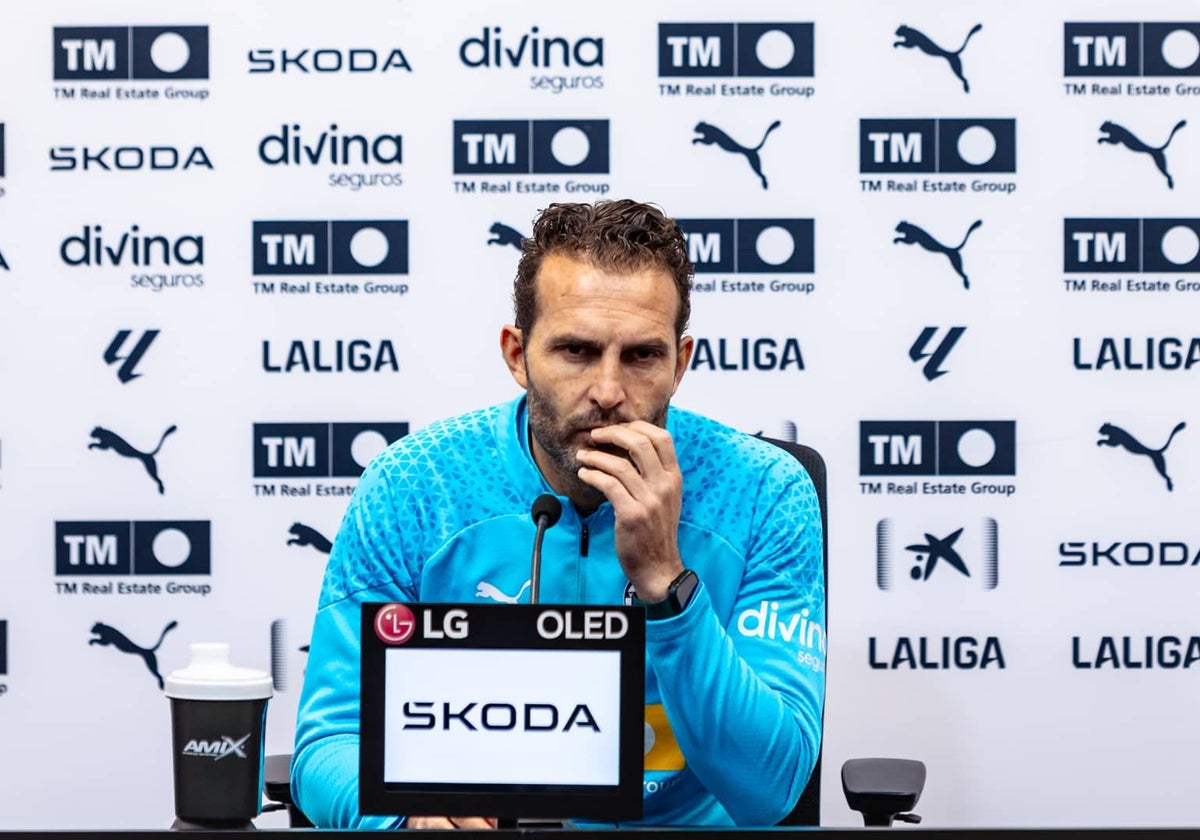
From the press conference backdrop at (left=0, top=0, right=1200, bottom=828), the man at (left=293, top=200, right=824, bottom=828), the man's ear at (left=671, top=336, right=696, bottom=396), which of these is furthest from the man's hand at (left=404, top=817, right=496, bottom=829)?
the press conference backdrop at (left=0, top=0, right=1200, bottom=828)

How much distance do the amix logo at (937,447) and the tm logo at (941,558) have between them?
0.12 metres

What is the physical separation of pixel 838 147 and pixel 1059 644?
112 centimetres

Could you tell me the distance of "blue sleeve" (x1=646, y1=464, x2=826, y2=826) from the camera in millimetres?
1349

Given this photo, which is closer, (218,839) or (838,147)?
(218,839)

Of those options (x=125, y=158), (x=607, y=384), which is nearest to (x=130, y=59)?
(x=125, y=158)

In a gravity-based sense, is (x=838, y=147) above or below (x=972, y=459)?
above

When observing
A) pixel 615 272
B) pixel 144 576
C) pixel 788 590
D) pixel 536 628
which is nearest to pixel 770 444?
pixel 788 590

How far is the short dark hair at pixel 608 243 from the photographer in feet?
5.13

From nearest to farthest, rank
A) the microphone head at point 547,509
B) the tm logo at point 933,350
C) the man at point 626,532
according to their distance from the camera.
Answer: the microphone head at point 547,509
the man at point 626,532
the tm logo at point 933,350

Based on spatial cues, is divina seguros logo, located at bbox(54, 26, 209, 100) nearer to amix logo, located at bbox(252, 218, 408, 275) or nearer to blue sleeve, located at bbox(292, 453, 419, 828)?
amix logo, located at bbox(252, 218, 408, 275)

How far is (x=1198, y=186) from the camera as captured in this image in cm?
273

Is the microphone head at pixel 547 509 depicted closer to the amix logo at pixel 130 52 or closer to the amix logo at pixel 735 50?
the amix logo at pixel 735 50

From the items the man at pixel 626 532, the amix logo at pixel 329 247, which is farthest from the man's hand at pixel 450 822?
the amix logo at pixel 329 247

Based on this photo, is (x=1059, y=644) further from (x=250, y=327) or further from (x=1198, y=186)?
(x=250, y=327)
